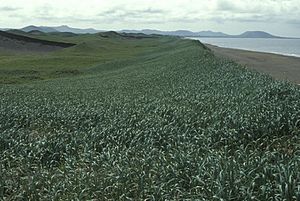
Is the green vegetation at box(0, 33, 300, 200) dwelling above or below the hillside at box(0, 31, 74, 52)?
above

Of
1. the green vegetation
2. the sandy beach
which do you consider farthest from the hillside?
the green vegetation

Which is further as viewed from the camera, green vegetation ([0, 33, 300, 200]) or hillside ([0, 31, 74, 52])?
hillside ([0, 31, 74, 52])

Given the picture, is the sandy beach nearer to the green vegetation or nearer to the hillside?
the green vegetation

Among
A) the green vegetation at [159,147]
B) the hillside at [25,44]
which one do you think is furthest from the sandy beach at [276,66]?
the hillside at [25,44]

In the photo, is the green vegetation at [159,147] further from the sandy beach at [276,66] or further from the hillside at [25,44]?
the hillside at [25,44]

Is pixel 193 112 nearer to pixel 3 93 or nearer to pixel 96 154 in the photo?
pixel 96 154

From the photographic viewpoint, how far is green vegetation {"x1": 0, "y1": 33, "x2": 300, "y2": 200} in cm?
838

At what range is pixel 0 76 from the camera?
157 ft

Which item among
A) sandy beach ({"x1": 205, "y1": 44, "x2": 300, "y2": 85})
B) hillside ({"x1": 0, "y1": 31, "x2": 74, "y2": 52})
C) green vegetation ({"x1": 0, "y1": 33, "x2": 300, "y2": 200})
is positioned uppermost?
green vegetation ({"x1": 0, "y1": 33, "x2": 300, "y2": 200})

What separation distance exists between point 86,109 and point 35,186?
875 cm

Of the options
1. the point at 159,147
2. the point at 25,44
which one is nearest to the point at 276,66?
the point at 159,147

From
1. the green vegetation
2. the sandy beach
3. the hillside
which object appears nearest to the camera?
the green vegetation

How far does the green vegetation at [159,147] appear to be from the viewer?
A: 8383mm

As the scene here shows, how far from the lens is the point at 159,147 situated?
12.4 m
